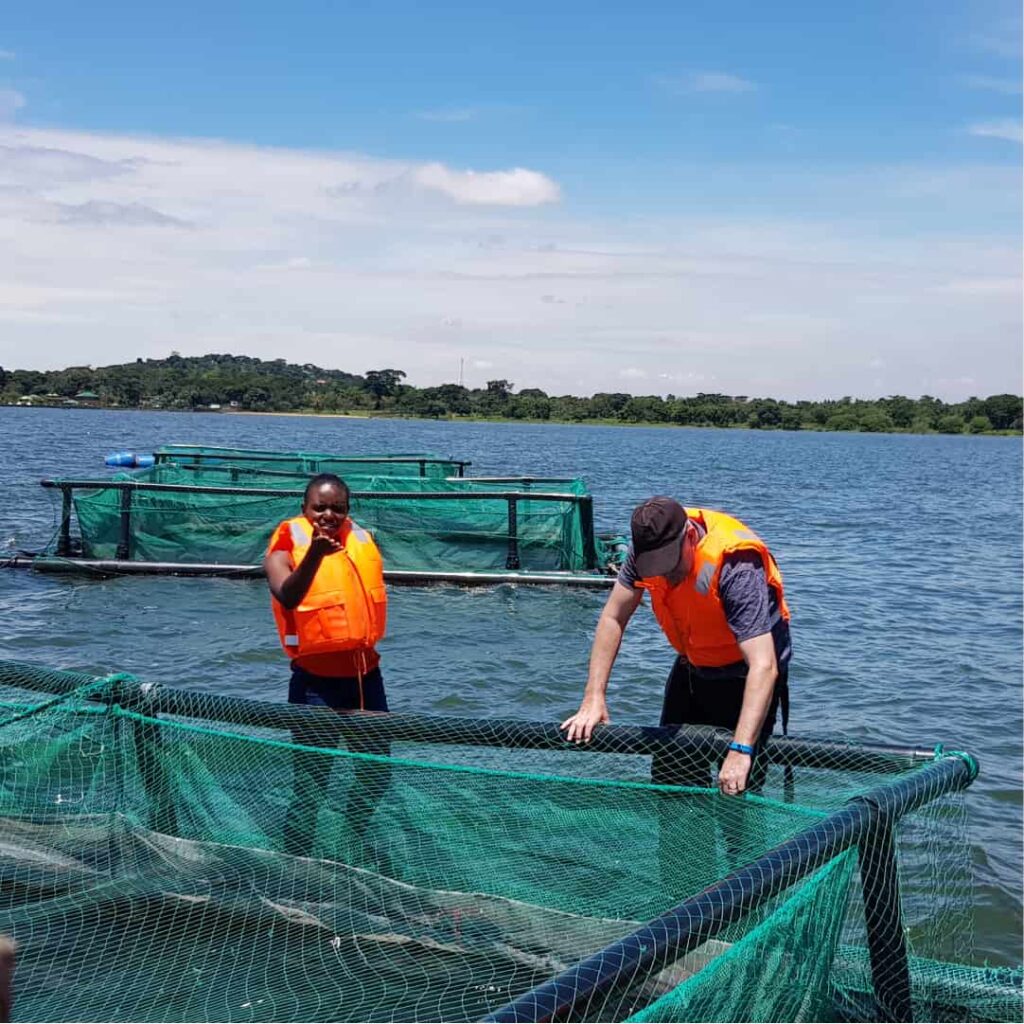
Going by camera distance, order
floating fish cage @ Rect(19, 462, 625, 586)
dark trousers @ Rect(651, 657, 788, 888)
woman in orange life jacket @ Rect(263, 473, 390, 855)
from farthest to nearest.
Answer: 1. floating fish cage @ Rect(19, 462, 625, 586)
2. woman in orange life jacket @ Rect(263, 473, 390, 855)
3. dark trousers @ Rect(651, 657, 788, 888)

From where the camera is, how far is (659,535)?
15.5ft

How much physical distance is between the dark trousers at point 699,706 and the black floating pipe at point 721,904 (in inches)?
28.8

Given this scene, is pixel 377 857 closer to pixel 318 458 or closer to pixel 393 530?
pixel 393 530

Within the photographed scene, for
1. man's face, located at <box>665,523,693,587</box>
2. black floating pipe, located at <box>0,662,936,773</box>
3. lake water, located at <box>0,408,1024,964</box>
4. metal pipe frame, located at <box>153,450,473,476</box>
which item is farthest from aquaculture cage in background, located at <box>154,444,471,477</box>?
man's face, located at <box>665,523,693,587</box>

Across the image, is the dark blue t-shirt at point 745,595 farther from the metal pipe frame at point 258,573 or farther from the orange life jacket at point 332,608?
the metal pipe frame at point 258,573

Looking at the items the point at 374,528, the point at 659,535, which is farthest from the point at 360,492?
the point at 659,535

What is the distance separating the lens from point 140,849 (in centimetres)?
512

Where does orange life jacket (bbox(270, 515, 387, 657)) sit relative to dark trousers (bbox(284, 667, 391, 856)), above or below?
above

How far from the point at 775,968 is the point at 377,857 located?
1.98 metres

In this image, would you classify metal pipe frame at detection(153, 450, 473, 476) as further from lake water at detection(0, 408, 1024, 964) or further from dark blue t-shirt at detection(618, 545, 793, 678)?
dark blue t-shirt at detection(618, 545, 793, 678)

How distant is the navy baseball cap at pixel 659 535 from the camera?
4719 mm

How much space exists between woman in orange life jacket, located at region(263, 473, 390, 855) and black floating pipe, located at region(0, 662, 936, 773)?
0.33 ft

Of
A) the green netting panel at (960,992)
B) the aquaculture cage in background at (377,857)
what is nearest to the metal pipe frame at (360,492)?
the aquaculture cage in background at (377,857)

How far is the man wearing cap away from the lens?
461cm
